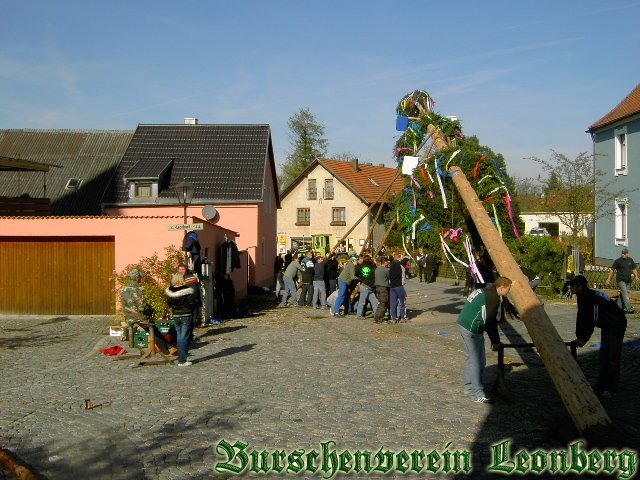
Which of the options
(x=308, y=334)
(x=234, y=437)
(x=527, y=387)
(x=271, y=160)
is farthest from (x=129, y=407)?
(x=271, y=160)

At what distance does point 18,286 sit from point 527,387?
14.3 m

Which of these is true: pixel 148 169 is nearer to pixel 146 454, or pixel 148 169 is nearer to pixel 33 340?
pixel 33 340

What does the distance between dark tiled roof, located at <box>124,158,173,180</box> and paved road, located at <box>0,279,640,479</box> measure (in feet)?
46.6

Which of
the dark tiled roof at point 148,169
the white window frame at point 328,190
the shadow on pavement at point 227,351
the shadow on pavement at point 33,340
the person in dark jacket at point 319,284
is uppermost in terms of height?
the white window frame at point 328,190

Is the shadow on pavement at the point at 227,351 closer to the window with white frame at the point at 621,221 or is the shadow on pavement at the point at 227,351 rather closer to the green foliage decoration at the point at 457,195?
the green foliage decoration at the point at 457,195

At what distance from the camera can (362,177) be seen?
198 ft

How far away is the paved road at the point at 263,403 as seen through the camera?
6848mm

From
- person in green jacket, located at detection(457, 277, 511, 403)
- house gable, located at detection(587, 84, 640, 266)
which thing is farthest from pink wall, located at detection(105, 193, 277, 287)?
person in green jacket, located at detection(457, 277, 511, 403)

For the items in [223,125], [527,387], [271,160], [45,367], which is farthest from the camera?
[271,160]

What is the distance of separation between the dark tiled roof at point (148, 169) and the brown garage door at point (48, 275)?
990 centimetres

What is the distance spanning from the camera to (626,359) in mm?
11633

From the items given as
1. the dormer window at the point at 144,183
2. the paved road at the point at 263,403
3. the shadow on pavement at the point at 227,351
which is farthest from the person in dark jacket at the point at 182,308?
the dormer window at the point at 144,183

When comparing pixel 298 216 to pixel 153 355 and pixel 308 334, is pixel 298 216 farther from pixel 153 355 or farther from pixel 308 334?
pixel 153 355

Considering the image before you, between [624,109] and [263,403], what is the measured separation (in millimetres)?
30788
